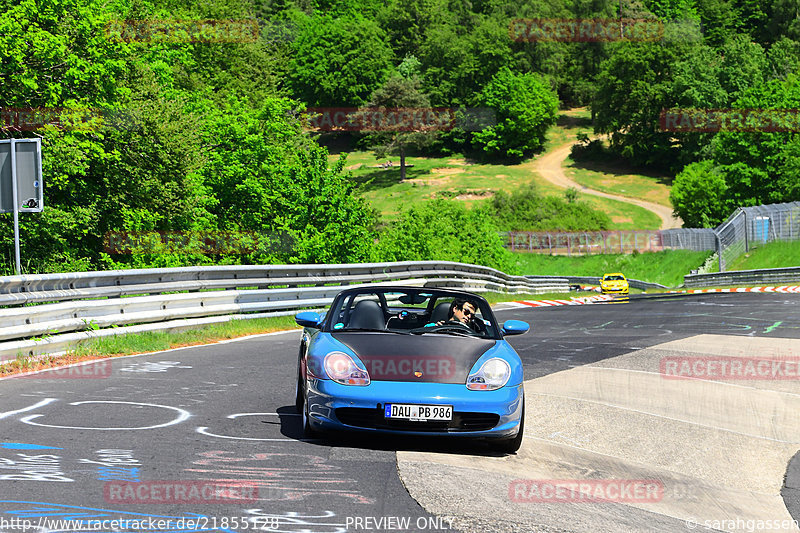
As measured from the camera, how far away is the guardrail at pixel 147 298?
12.3 meters

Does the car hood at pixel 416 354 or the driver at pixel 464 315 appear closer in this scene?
the car hood at pixel 416 354

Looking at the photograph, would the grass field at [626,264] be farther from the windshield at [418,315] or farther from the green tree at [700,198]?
the windshield at [418,315]

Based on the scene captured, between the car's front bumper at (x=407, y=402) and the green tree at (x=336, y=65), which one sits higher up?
the green tree at (x=336, y=65)

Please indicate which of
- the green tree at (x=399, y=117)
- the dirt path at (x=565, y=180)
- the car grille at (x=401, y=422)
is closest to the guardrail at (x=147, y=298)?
the car grille at (x=401, y=422)

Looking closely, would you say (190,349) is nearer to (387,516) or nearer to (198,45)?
→ (387,516)

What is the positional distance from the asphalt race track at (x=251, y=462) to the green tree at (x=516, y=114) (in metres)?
125

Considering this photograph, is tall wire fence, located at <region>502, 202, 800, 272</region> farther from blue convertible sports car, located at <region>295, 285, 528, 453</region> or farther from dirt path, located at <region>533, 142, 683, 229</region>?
blue convertible sports car, located at <region>295, 285, 528, 453</region>

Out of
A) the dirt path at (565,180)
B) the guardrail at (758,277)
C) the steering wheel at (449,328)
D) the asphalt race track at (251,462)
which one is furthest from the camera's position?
the dirt path at (565,180)

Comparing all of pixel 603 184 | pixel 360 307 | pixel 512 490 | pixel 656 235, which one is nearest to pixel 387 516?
pixel 512 490

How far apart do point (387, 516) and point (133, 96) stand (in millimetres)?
31364

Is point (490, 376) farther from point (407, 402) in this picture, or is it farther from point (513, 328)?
point (513, 328)

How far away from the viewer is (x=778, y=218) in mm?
60281

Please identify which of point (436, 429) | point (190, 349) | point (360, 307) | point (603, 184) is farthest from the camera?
point (603, 184)

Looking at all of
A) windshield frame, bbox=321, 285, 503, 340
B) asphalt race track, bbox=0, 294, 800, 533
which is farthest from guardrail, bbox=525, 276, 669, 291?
windshield frame, bbox=321, 285, 503, 340
